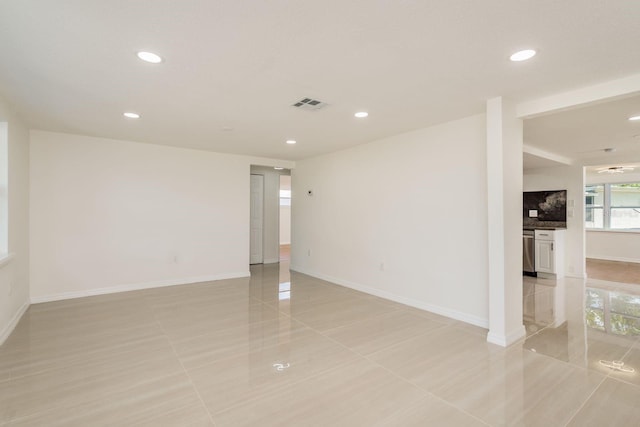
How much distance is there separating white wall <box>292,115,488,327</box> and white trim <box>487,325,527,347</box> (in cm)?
35

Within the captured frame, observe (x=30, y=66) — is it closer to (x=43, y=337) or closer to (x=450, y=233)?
(x=43, y=337)

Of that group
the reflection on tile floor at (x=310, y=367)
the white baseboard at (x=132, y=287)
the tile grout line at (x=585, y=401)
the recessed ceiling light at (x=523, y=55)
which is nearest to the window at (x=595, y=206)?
the reflection on tile floor at (x=310, y=367)

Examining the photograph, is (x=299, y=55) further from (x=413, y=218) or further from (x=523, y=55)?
(x=413, y=218)

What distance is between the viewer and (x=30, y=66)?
7.64 feet

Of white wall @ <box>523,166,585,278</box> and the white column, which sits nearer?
the white column

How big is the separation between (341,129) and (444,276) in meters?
2.32

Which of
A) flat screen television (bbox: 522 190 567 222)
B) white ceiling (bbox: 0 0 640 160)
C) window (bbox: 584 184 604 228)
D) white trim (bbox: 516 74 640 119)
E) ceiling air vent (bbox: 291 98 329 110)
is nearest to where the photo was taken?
white ceiling (bbox: 0 0 640 160)

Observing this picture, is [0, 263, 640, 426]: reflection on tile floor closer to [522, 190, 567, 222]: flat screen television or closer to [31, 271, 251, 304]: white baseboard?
[31, 271, 251, 304]: white baseboard

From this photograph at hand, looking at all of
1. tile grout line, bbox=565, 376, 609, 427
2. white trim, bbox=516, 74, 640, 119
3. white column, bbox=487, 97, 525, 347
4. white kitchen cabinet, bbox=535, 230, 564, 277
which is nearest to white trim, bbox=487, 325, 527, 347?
white column, bbox=487, 97, 525, 347

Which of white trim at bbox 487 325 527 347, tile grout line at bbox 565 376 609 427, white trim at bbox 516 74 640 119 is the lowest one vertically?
tile grout line at bbox 565 376 609 427

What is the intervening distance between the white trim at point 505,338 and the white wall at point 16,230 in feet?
15.7

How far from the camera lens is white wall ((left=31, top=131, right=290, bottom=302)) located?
14.2ft

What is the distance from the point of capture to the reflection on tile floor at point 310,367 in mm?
1942

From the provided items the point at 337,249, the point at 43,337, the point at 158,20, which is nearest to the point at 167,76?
the point at 158,20
